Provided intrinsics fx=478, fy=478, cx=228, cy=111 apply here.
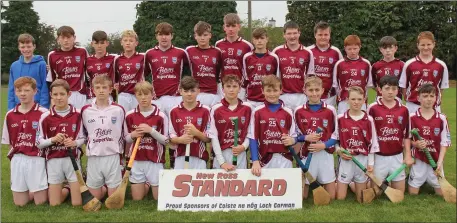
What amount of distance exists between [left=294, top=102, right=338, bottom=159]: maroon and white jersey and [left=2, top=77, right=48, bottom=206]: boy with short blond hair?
301 centimetres

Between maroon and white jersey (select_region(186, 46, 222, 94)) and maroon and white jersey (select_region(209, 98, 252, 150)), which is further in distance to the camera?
maroon and white jersey (select_region(186, 46, 222, 94))

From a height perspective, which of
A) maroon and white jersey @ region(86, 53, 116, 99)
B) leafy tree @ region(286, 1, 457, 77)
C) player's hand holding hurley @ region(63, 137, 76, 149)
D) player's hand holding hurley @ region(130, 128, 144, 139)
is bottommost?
player's hand holding hurley @ region(63, 137, 76, 149)

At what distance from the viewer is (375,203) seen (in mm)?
5430

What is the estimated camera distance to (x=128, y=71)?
21.5 ft

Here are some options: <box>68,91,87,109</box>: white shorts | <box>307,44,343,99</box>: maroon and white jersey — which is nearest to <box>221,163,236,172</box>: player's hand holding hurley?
<box>307,44,343,99</box>: maroon and white jersey

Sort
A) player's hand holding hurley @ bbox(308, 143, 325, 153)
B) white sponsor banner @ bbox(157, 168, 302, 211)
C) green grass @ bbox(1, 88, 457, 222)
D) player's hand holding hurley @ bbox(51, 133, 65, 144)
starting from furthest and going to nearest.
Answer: player's hand holding hurley @ bbox(308, 143, 325, 153), player's hand holding hurley @ bbox(51, 133, 65, 144), white sponsor banner @ bbox(157, 168, 302, 211), green grass @ bbox(1, 88, 457, 222)

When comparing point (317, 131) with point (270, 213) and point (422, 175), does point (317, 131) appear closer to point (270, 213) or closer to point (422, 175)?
point (270, 213)

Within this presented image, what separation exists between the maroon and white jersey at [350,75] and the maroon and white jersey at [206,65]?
1.67 m

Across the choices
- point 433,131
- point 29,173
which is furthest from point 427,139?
point 29,173

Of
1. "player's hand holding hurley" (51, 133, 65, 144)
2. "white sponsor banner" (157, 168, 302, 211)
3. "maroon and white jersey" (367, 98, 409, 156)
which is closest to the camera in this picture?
"white sponsor banner" (157, 168, 302, 211)

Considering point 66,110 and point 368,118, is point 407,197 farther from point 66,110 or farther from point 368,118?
point 66,110

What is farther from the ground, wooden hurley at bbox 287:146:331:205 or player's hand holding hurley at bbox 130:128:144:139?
player's hand holding hurley at bbox 130:128:144:139

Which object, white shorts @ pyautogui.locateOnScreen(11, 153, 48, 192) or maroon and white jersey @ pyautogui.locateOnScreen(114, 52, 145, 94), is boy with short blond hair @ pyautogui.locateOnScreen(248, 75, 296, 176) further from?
white shorts @ pyautogui.locateOnScreen(11, 153, 48, 192)

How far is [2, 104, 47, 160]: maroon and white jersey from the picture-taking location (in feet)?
17.9
